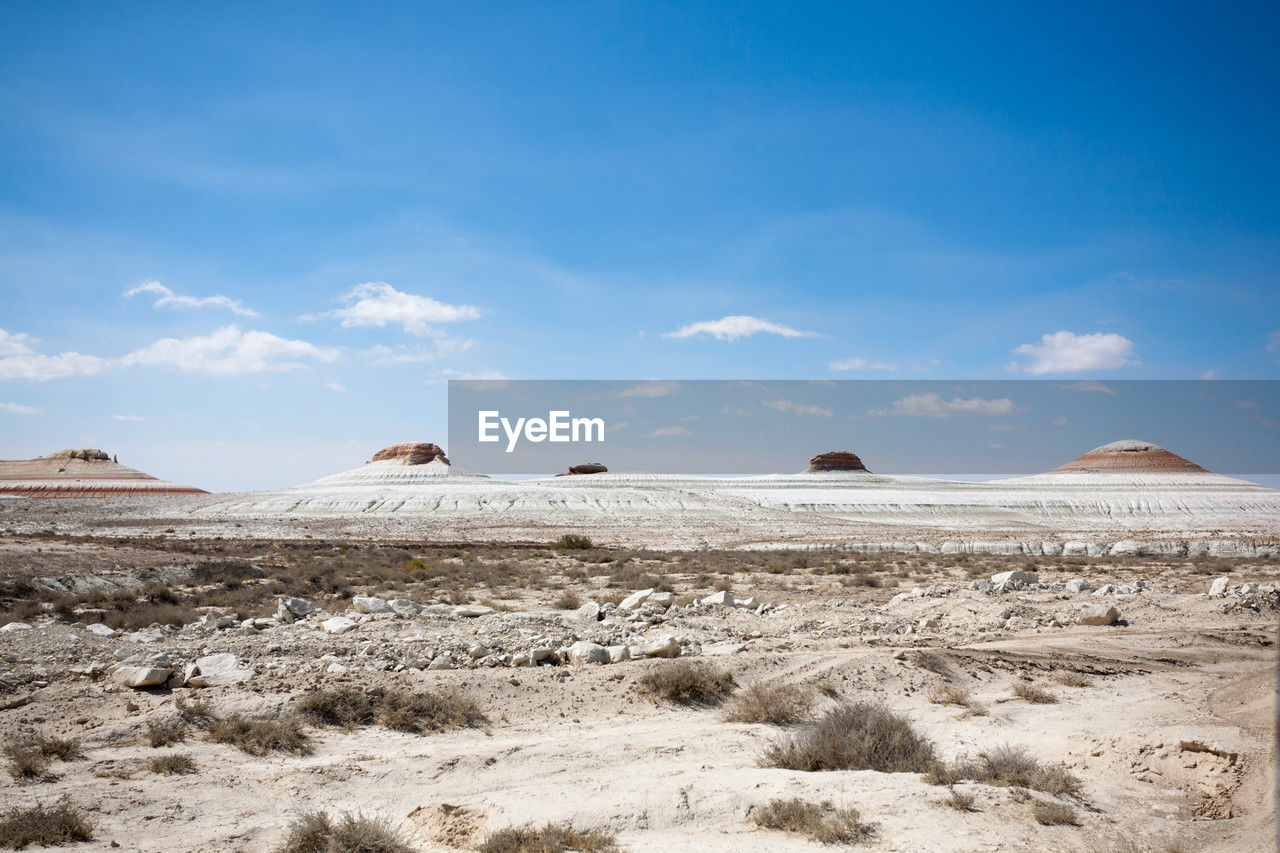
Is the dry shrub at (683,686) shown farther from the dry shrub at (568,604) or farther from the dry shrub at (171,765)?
the dry shrub at (568,604)

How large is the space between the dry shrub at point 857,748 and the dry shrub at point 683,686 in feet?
6.21

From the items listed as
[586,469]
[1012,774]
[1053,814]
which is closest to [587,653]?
[1012,774]

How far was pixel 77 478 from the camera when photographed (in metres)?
119

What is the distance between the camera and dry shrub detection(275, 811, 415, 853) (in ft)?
17.8

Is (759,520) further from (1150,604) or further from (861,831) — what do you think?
(861,831)

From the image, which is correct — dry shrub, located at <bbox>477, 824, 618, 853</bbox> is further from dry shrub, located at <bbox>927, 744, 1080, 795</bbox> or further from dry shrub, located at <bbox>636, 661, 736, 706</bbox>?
dry shrub, located at <bbox>636, 661, 736, 706</bbox>

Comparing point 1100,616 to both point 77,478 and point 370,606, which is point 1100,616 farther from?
point 77,478

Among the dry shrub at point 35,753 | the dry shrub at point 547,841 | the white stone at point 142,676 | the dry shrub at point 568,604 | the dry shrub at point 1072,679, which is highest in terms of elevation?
the white stone at point 142,676

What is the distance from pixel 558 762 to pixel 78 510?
277 feet

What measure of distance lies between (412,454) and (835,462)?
3208 inches

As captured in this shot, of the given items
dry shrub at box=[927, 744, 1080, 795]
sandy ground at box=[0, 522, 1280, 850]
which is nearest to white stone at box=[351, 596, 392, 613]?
sandy ground at box=[0, 522, 1280, 850]

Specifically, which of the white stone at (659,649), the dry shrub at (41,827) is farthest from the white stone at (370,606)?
the dry shrub at (41,827)

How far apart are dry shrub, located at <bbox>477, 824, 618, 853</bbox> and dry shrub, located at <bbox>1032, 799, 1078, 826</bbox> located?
138 inches

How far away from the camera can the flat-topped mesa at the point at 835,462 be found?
13388 cm
